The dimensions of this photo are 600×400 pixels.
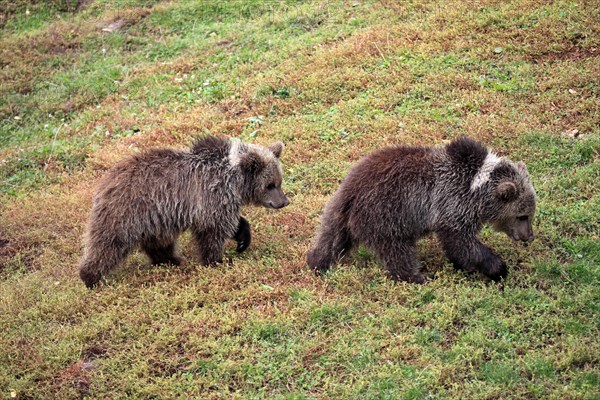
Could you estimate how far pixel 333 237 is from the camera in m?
8.91

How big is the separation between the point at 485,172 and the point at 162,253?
4.24 meters

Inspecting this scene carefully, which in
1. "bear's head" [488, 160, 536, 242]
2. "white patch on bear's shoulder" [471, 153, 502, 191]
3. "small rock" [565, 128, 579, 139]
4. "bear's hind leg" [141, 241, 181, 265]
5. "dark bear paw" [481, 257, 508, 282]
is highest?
"white patch on bear's shoulder" [471, 153, 502, 191]

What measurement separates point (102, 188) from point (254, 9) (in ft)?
32.2

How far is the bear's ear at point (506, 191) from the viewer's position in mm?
8625

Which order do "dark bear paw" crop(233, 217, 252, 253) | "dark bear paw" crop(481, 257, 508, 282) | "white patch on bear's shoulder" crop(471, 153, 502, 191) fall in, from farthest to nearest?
"dark bear paw" crop(233, 217, 252, 253), "white patch on bear's shoulder" crop(471, 153, 502, 191), "dark bear paw" crop(481, 257, 508, 282)

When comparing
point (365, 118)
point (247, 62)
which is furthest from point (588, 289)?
point (247, 62)

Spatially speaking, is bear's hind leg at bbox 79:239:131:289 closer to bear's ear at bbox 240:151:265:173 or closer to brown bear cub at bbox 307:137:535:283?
bear's ear at bbox 240:151:265:173

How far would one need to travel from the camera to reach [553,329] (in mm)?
7410

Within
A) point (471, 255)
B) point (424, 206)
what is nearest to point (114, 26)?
point (424, 206)

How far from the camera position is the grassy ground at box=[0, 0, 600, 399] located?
289 inches

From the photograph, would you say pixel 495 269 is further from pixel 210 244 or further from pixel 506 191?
pixel 210 244

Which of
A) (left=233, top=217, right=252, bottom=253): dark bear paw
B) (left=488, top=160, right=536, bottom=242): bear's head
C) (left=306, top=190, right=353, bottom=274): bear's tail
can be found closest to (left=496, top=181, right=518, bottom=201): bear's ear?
(left=488, top=160, right=536, bottom=242): bear's head

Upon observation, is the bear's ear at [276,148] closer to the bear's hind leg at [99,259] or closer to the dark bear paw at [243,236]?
the dark bear paw at [243,236]

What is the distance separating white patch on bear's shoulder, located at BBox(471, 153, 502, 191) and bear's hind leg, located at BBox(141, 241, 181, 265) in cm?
393
